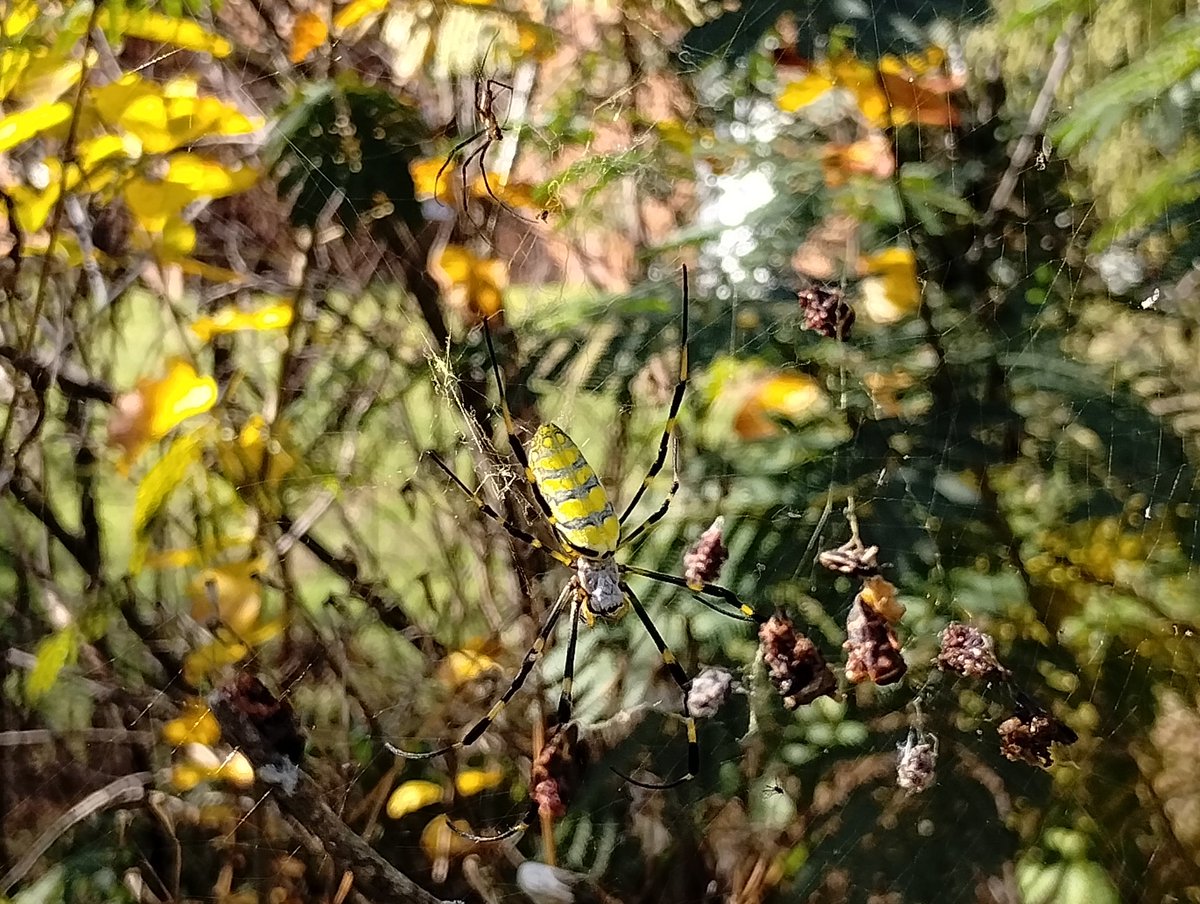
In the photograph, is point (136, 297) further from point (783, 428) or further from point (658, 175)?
point (783, 428)

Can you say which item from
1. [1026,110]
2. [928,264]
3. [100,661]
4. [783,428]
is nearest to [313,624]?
[100,661]

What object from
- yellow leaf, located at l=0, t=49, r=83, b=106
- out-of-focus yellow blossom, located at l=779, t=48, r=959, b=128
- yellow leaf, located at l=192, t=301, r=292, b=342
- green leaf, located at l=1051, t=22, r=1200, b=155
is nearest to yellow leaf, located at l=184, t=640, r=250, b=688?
yellow leaf, located at l=192, t=301, r=292, b=342

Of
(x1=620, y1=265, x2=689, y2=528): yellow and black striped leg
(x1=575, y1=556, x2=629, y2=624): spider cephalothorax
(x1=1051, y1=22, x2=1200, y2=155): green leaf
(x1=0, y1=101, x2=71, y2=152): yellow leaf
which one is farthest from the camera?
(x1=575, y1=556, x2=629, y2=624): spider cephalothorax

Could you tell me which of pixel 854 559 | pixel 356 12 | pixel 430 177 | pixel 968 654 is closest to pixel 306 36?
pixel 356 12

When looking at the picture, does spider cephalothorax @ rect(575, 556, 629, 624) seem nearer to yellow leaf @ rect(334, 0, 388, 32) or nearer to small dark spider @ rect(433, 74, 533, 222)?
small dark spider @ rect(433, 74, 533, 222)

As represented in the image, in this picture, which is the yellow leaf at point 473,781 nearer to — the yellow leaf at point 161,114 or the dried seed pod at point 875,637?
the dried seed pod at point 875,637
